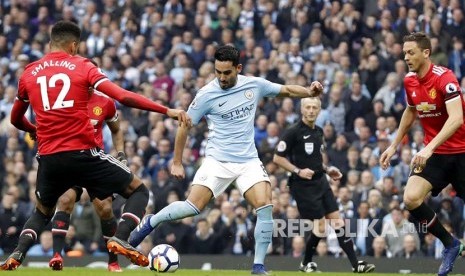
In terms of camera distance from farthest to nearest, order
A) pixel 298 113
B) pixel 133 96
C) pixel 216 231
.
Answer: pixel 298 113
pixel 216 231
pixel 133 96

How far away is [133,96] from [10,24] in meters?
16.6

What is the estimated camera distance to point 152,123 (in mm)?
23641

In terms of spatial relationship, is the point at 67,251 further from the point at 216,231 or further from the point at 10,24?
the point at 10,24

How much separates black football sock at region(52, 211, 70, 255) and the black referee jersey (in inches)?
146

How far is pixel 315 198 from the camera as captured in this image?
54.9 ft

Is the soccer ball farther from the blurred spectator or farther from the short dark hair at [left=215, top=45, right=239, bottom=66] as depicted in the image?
the blurred spectator

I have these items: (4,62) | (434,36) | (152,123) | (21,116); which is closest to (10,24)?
(4,62)

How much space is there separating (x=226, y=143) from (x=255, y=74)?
10.4 meters

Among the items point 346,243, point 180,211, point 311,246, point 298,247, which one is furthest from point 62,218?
point 298,247

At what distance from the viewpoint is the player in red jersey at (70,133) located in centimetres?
1209

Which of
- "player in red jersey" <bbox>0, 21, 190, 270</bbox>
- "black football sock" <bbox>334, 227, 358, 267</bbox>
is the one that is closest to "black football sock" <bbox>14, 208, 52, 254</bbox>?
"player in red jersey" <bbox>0, 21, 190, 270</bbox>

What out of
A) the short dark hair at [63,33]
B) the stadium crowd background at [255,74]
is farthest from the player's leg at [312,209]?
the short dark hair at [63,33]

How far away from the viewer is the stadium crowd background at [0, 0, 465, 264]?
65.7 ft

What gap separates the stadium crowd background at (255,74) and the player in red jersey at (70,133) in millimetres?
7210
